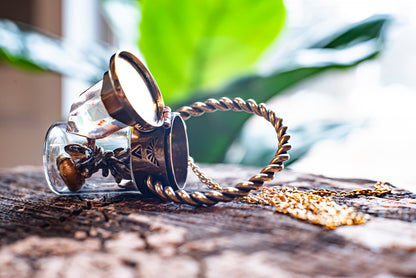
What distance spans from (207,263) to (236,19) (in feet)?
2.65

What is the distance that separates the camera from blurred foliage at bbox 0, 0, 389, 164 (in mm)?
758

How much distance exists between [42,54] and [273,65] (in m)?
0.64

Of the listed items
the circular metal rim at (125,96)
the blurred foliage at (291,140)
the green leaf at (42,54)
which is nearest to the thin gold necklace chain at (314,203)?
the circular metal rim at (125,96)

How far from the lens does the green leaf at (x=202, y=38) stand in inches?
36.4

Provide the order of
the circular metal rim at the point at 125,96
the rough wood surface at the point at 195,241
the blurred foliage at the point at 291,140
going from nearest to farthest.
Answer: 1. the rough wood surface at the point at 195,241
2. the circular metal rim at the point at 125,96
3. the blurred foliage at the point at 291,140

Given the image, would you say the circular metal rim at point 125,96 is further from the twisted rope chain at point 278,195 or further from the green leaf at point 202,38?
the green leaf at point 202,38

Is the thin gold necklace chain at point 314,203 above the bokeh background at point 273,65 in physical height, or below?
below

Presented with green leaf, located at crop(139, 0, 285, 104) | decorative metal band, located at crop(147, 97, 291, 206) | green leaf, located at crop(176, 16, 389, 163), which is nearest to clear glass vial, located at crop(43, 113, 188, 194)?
decorative metal band, located at crop(147, 97, 291, 206)

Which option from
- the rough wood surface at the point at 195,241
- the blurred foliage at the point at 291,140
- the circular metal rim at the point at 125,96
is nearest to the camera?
the rough wood surface at the point at 195,241

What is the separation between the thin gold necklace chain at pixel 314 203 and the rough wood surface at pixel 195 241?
1 cm

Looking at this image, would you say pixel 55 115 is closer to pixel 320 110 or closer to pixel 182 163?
pixel 320 110

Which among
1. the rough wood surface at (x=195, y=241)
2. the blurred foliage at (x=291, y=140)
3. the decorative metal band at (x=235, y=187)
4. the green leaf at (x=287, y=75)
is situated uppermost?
the green leaf at (x=287, y=75)

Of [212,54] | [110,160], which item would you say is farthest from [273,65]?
[110,160]

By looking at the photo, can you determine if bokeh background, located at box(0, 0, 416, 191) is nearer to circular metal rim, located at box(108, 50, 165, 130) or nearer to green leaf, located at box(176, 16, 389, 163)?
green leaf, located at box(176, 16, 389, 163)
